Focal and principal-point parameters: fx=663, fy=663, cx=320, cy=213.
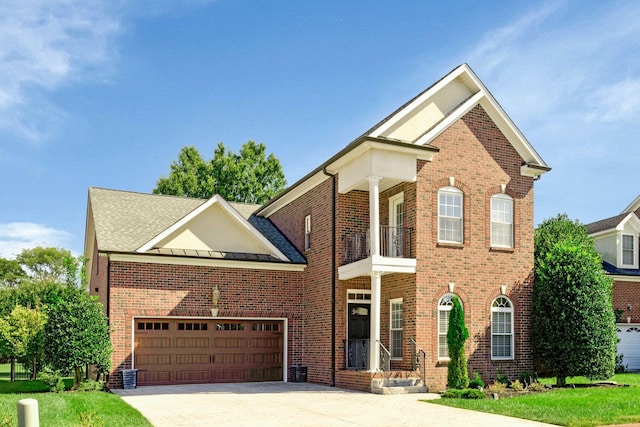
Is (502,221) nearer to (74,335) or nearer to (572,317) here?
(572,317)

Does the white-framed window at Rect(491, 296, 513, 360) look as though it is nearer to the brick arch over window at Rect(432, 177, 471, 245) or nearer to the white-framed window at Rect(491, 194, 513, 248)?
the white-framed window at Rect(491, 194, 513, 248)

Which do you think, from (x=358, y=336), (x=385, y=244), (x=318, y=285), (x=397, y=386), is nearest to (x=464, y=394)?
(x=397, y=386)

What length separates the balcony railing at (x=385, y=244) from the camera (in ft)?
63.2

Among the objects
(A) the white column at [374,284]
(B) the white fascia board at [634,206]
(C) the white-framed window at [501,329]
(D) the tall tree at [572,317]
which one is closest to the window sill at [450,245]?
(A) the white column at [374,284]

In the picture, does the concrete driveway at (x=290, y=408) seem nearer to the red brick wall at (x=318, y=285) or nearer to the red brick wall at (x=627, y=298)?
the red brick wall at (x=318, y=285)

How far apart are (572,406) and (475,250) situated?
261 inches

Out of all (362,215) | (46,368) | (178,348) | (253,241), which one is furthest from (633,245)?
(46,368)

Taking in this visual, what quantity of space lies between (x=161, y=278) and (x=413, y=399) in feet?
30.2

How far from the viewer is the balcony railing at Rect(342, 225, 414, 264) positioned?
19.3 m

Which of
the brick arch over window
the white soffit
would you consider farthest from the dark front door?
the brick arch over window

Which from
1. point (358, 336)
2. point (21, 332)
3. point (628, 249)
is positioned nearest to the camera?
point (358, 336)

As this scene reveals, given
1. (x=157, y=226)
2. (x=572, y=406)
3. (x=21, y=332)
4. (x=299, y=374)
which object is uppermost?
(x=157, y=226)

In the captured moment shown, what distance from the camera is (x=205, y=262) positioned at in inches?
854

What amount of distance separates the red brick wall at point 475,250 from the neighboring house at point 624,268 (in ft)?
31.6
